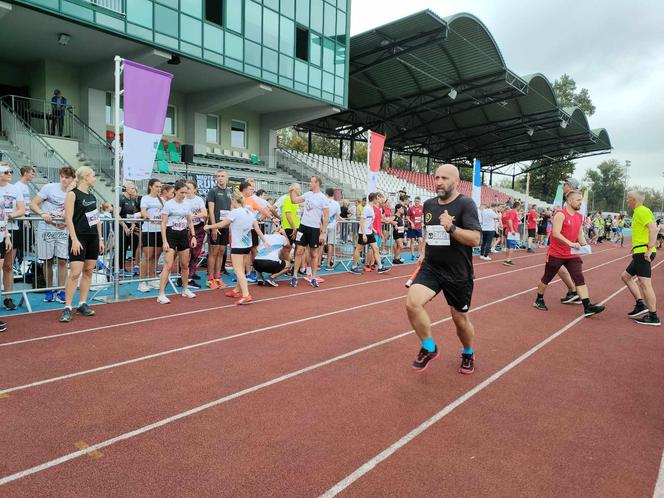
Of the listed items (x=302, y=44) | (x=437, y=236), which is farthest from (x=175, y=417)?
(x=302, y=44)

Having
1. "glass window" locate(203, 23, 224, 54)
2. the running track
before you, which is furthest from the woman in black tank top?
"glass window" locate(203, 23, 224, 54)

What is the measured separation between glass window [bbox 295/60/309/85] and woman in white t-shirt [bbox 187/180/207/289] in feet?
49.0

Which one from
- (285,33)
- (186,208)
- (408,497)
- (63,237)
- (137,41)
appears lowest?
(408,497)

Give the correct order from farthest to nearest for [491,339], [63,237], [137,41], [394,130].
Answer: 1. [394,130]
2. [137,41]
3. [63,237]
4. [491,339]

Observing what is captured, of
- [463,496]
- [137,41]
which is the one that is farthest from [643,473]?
[137,41]

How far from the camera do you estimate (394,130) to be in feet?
128

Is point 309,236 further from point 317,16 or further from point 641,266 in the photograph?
point 317,16

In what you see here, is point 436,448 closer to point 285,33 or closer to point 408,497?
point 408,497

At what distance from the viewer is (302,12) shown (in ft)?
71.9

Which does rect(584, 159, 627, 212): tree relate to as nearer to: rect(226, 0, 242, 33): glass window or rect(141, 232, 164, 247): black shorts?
rect(226, 0, 242, 33): glass window

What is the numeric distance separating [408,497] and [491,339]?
3669 millimetres

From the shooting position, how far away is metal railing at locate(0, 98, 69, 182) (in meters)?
13.7

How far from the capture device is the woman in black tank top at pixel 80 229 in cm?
588

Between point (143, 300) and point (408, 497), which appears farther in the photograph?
point (143, 300)
